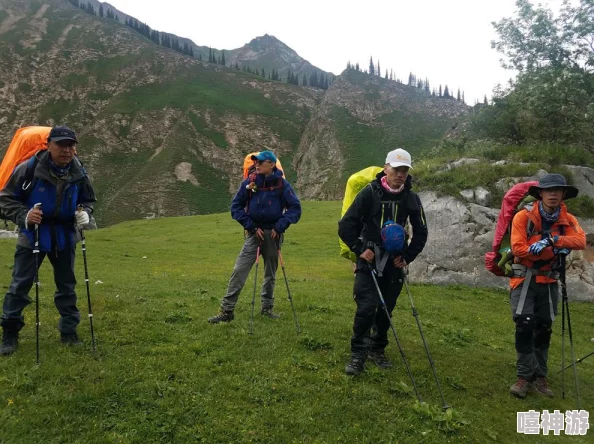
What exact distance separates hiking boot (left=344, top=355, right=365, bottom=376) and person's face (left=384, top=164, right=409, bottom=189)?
9.95 ft

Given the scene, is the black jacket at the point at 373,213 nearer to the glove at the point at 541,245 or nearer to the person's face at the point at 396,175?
the person's face at the point at 396,175

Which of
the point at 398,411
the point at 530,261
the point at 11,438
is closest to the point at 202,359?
the point at 11,438

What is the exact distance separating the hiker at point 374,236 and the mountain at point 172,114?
8602cm

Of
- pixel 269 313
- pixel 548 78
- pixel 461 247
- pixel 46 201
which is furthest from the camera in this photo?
pixel 548 78

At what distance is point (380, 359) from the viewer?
7.53 metres

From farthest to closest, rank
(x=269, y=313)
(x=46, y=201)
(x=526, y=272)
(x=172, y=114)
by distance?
(x=172, y=114) → (x=269, y=313) → (x=526, y=272) → (x=46, y=201)

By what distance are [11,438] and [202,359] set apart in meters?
2.83

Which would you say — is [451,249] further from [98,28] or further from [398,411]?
[98,28]

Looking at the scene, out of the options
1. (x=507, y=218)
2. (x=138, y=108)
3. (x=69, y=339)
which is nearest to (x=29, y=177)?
(x=69, y=339)

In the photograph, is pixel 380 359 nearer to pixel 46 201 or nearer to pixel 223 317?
pixel 223 317

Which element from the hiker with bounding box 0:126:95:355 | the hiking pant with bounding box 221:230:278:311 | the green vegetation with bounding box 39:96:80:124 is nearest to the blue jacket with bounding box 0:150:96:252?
the hiker with bounding box 0:126:95:355

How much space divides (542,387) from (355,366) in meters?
3.49

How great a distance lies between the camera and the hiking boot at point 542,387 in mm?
7202

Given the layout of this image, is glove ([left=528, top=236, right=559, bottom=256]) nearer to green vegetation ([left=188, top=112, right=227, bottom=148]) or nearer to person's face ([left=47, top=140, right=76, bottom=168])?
Answer: person's face ([left=47, top=140, right=76, bottom=168])
